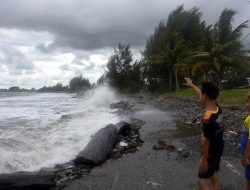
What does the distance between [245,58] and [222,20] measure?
4852 millimetres

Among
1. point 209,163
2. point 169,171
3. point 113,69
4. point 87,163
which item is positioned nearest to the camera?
point 209,163

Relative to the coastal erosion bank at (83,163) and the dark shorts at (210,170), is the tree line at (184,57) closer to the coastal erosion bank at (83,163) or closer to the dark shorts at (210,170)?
the coastal erosion bank at (83,163)

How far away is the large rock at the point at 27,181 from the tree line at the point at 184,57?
2634 centimetres

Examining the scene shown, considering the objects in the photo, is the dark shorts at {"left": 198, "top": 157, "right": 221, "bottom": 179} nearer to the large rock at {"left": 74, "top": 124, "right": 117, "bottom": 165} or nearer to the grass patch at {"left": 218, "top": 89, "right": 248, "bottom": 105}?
the large rock at {"left": 74, "top": 124, "right": 117, "bottom": 165}

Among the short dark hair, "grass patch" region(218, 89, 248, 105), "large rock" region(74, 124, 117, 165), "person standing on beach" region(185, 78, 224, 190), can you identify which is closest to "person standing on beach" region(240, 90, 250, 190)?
"person standing on beach" region(185, 78, 224, 190)

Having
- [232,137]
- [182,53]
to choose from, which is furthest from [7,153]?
[182,53]

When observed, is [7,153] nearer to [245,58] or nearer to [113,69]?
[245,58]

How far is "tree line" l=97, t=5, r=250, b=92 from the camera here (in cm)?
3400

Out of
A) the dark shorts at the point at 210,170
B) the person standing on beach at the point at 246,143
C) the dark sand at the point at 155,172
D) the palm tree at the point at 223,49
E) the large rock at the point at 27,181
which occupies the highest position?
the palm tree at the point at 223,49

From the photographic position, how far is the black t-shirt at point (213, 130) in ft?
14.4

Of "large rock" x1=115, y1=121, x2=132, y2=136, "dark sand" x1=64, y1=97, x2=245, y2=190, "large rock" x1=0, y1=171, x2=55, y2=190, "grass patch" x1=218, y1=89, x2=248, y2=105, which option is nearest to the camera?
"large rock" x1=0, y1=171, x2=55, y2=190

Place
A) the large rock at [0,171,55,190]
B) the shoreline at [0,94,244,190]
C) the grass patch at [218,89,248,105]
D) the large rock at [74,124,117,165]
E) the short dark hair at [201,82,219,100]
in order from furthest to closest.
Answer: the grass patch at [218,89,248,105]
the large rock at [74,124,117,165]
the shoreline at [0,94,244,190]
the large rock at [0,171,55,190]
the short dark hair at [201,82,219,100]

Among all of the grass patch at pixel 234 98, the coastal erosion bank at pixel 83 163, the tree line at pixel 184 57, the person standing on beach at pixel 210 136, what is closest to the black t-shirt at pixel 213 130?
the person standing on beach at pixel 210 136

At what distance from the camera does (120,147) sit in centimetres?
981
